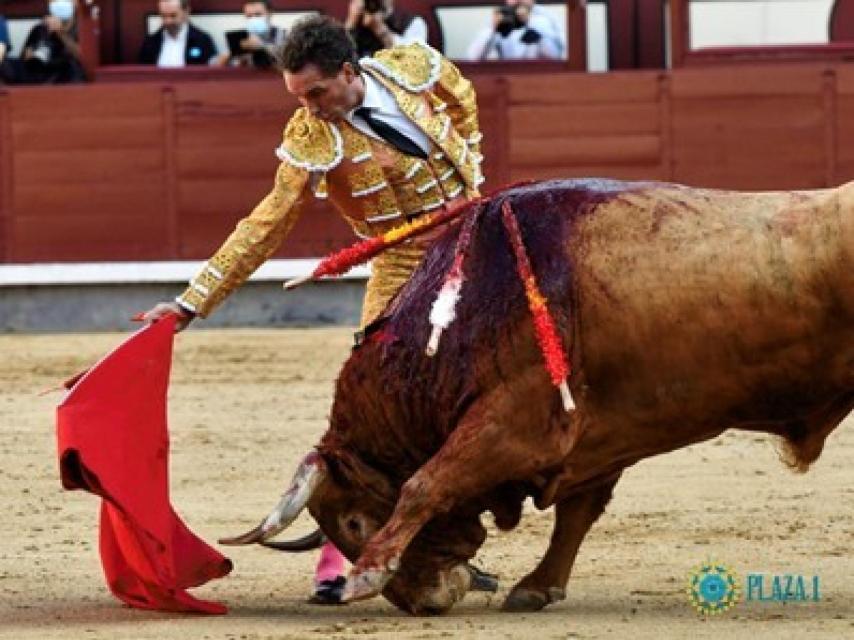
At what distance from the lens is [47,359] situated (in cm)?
1059

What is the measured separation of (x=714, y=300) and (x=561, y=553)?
692 millimetres

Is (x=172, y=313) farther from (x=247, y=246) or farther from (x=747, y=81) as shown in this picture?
(x=747, y=81)

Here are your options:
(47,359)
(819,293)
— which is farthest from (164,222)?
(819,293)

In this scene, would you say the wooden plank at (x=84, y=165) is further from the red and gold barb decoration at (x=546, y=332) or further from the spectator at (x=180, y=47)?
the red and gold barb decoration at (x=546, y=332)

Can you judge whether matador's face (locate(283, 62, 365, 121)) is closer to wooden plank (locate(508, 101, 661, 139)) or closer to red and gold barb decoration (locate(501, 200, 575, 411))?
red and gold barb decoration (locate(501, 200, 575, 411))

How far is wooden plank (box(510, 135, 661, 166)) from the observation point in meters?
11.9

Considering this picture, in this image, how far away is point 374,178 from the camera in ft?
18.1

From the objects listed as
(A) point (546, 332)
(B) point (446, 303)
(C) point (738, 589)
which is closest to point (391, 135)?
(B) point (446, 303)

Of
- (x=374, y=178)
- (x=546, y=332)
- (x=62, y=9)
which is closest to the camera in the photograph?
(x=546, y=332)

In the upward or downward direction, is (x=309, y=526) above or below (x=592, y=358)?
below

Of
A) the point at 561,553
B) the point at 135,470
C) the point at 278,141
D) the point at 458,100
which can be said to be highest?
the point at 458,100

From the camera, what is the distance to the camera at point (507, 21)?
38.7ft

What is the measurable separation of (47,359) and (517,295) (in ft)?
18.7

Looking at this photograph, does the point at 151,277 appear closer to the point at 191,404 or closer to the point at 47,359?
the point at 47,359
